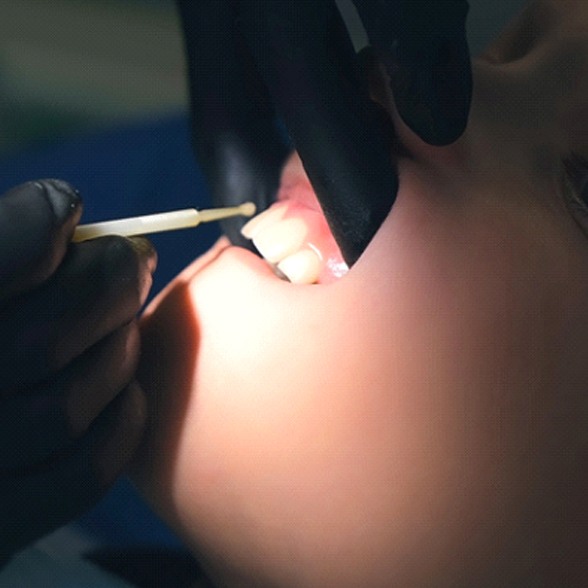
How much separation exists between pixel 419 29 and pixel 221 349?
9.0 inches

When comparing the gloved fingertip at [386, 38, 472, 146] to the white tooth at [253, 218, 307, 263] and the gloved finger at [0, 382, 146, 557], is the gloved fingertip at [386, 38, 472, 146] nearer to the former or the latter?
the white tooth at [253, 218, 307, 263]

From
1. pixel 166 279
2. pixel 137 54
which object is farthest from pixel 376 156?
pixel 137 54

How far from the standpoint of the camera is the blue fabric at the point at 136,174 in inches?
44.3

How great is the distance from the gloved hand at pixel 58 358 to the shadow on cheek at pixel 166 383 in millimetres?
31

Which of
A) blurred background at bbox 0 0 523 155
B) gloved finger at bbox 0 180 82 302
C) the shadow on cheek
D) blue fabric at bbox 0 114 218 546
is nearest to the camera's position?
gloved finger at bbox 0 180 82 302

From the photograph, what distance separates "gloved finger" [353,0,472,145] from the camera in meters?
0.50

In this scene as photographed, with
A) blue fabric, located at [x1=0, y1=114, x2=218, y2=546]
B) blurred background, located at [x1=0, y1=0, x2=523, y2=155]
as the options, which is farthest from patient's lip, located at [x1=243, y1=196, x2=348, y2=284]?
blurred background, located at [x1=0, y1=0, x2=523, y2=155]

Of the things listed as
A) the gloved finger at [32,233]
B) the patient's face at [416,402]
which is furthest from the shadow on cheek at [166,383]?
the gloved finger at [32,233]

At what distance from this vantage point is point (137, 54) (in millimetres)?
1504

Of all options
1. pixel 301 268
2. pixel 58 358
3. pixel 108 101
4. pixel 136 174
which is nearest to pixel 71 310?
pixel 58 358

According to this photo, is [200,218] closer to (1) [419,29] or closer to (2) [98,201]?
(1) [419,29]

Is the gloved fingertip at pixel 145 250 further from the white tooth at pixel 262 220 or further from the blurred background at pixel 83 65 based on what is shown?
the blurred background at pixel 83 65

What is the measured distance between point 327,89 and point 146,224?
146 mm

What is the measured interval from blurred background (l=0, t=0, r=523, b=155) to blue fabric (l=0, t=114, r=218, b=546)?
0.64ft
